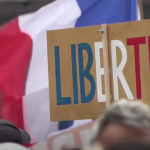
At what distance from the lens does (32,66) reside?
3.33 m

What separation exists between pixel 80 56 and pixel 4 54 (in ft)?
4.44

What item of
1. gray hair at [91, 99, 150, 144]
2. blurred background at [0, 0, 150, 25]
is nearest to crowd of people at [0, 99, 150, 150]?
gray hair at [91, 99, 150, 144]

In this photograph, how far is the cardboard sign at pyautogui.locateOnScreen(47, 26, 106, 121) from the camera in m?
1.99

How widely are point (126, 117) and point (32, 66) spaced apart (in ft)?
8.35

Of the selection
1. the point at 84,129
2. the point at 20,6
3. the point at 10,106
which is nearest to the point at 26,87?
the point at 10,106

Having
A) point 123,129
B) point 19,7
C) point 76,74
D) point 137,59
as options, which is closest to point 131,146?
point 123,129

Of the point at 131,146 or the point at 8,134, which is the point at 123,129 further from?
the point at 8,134

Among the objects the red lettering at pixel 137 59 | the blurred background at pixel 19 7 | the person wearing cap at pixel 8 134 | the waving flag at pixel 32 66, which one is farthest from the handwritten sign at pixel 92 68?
the blurred background at pixel 19 7

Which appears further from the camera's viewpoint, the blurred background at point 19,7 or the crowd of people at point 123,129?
the blurred background at point 19,7

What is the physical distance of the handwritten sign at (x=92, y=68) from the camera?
1904 millimetres

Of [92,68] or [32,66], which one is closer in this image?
[92,68]

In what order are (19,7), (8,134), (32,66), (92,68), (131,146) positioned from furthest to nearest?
(19,7), (32,66), (92,68), (8,134), (131,146)

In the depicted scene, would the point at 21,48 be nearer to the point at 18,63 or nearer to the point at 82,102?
the point at 18,63

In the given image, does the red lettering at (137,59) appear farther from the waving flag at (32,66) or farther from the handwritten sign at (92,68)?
the waving flag at (32,66)
